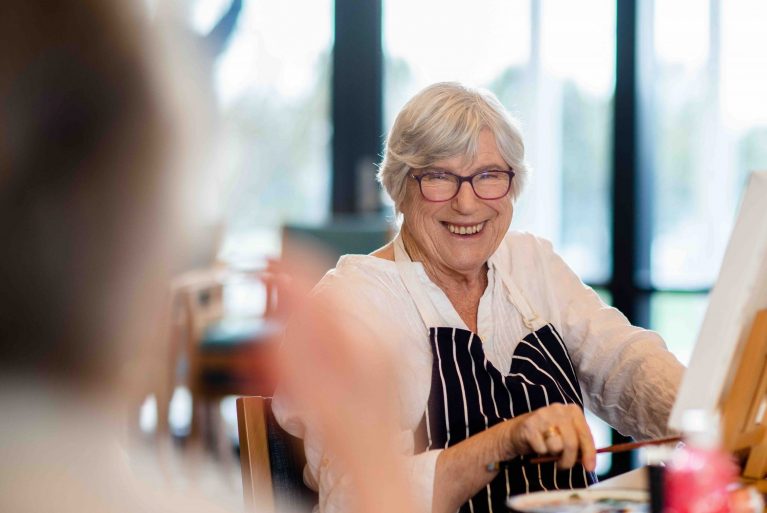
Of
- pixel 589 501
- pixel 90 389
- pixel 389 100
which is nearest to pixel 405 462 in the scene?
pixel 589 501

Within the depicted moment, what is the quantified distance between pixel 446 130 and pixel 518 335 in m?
0.41

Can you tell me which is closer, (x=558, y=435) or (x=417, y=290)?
(x=558, y=435)

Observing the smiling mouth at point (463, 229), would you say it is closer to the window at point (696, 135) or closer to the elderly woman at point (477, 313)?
the elderly woman at point (477, 313)

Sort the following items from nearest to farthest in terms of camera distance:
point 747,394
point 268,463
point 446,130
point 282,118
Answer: point 747,394 < point 268,463 < point 446,130 < point 282,118

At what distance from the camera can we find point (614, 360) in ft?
6.31

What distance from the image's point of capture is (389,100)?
466 centimetres

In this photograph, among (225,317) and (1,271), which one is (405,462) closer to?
(1,271)

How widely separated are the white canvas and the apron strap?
80 cm

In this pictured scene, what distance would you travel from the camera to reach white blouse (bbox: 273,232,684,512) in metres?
1.78

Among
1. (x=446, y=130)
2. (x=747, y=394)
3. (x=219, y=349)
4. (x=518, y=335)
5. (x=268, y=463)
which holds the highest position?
(x=446, y=130)

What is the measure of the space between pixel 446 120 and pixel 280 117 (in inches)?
118

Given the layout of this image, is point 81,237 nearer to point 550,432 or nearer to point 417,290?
point 550,432

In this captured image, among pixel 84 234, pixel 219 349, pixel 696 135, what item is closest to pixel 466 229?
pixel 84 234

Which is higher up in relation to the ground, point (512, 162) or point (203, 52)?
point (203, 52)
